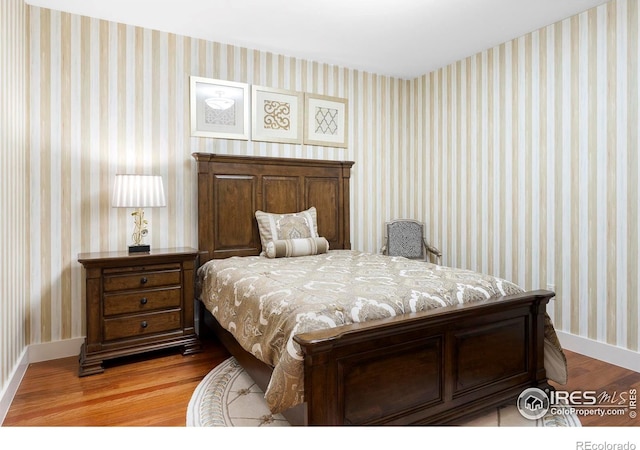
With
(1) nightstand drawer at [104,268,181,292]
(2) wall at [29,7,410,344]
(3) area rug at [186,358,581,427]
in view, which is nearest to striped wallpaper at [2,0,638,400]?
(2) wall at [29,7,410,344]

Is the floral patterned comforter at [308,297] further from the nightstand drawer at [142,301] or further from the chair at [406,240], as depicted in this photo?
the chair at [406,240]

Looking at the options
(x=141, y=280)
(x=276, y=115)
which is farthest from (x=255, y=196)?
(x=141, y=280)

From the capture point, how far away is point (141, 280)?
3053 mm

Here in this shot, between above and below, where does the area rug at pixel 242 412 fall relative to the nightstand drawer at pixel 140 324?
below

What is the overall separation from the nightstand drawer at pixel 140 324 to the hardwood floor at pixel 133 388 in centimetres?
22

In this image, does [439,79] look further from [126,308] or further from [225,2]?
[126,308]

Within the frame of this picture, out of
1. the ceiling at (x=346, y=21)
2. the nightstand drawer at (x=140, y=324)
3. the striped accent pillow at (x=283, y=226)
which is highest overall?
the ceiling at (x=346, y=21)

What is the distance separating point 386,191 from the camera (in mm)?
4801

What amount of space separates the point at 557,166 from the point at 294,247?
7.61 feet

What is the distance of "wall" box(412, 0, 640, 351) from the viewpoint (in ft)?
9.76

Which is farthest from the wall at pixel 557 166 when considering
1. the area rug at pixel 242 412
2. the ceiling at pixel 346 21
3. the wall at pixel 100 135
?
the wall at pixel 100 135

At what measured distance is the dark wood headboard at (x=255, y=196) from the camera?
11.9 ft
